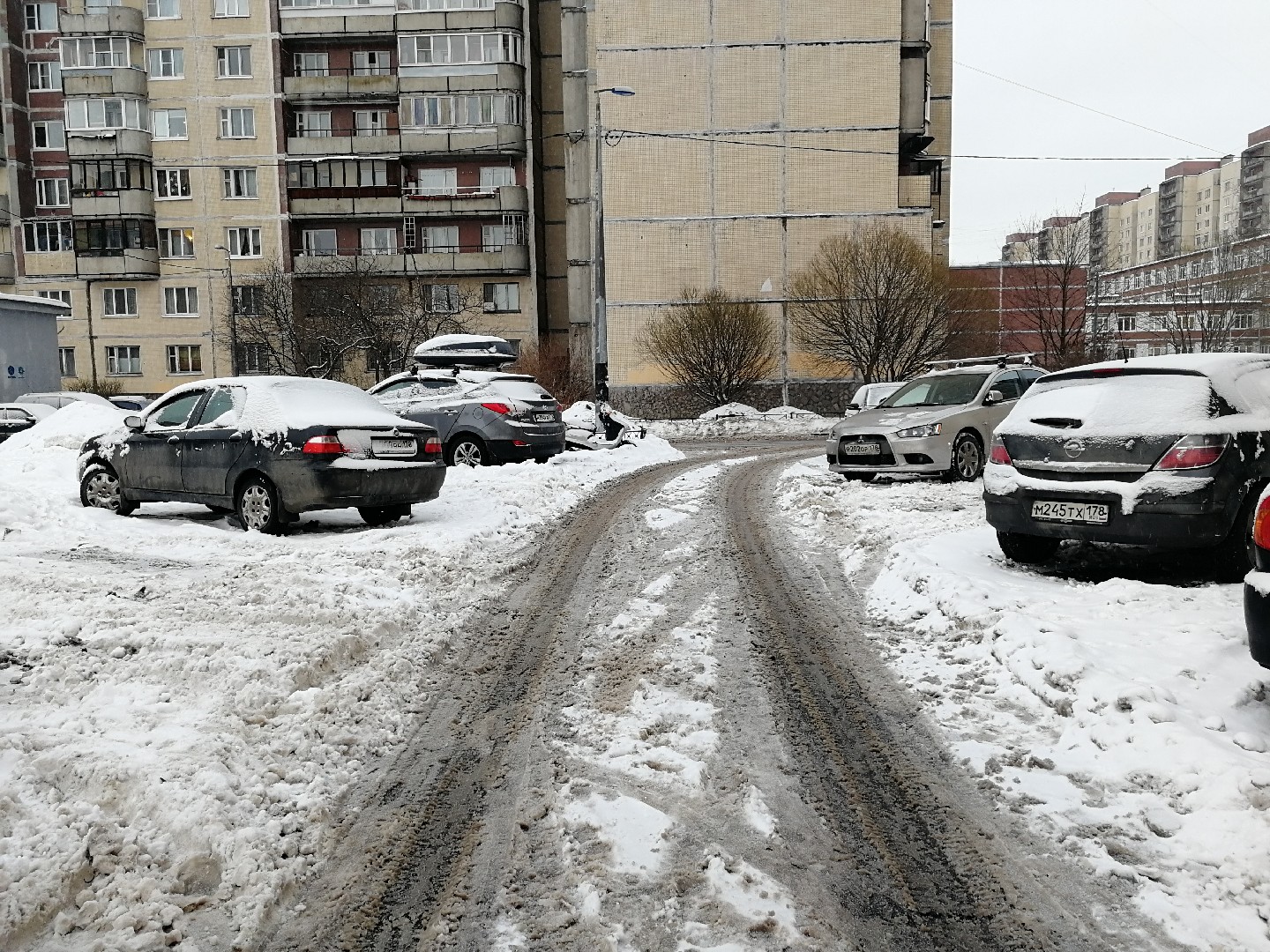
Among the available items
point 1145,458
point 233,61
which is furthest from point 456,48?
point 1145,458

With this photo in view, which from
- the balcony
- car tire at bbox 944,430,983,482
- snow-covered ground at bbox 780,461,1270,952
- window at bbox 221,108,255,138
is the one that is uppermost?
window at bbox 221,108,255,138

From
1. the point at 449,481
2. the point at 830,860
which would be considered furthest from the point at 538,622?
the point at 449,481

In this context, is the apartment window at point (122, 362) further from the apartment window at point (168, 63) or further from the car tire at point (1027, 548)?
the car tire at point (1027, 548)

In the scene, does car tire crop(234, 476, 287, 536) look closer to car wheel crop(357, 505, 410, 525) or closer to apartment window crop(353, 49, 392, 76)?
car wheel crop(357, 505, 410, 525)

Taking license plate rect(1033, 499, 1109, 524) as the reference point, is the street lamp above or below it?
above

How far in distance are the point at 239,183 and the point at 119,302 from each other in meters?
8.95

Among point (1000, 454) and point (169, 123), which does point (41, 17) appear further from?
point (1000, 454)

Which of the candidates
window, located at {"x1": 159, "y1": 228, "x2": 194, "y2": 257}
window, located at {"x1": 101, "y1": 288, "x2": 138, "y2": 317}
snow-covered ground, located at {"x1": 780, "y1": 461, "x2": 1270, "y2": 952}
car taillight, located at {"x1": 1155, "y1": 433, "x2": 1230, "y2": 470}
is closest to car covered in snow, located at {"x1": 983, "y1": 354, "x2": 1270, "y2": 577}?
car taillight, located at {"x1": 1155, "y1": 433, "x2": 1230, "y2": 470}

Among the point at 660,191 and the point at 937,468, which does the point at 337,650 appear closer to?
the point at 937,468

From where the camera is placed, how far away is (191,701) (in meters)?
4.29

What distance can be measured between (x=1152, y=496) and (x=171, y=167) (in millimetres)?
53973

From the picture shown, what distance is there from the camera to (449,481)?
40.7ft

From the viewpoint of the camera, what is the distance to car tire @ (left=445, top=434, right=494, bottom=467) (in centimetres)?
1434

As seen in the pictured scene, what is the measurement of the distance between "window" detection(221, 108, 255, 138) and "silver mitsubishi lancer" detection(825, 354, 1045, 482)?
45273mm
